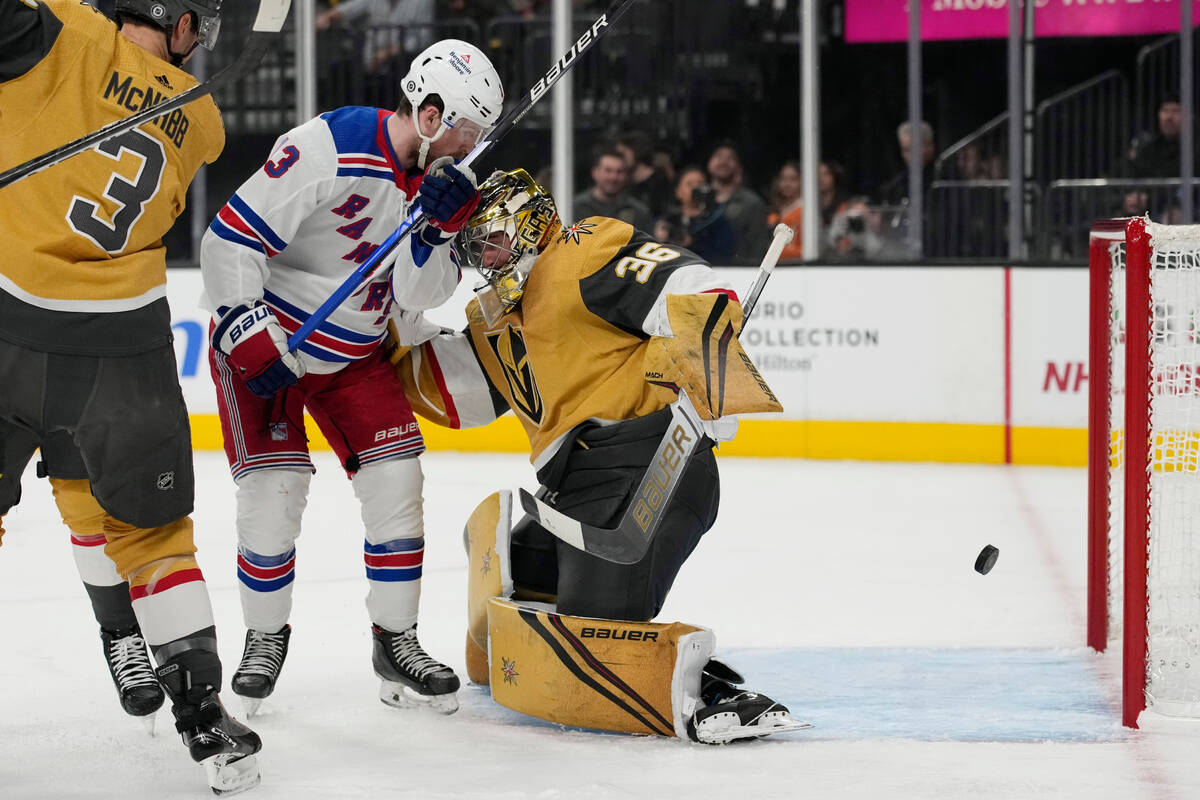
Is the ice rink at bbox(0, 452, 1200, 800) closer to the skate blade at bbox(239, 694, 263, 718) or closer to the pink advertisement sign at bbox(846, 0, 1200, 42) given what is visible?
the skate blade at bbox(239, 694, 263, 718)

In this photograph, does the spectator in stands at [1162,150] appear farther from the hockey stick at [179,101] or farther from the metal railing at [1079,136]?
the hockey stick at [179,101]

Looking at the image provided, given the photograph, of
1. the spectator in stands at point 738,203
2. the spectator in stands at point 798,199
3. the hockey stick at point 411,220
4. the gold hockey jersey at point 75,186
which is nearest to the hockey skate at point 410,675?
the hockey stick at point 411,220

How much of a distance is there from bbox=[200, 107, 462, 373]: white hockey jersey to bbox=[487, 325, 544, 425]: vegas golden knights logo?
133 mm

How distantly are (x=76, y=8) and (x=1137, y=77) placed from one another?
5555mm

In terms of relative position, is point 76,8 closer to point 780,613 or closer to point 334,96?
point 780,613

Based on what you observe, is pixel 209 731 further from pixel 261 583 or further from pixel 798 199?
pixel 798 199

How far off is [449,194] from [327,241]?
34 centimetres

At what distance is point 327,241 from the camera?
2.88m

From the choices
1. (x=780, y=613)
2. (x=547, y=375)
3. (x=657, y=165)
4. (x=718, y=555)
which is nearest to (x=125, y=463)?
(x=547, y=375)

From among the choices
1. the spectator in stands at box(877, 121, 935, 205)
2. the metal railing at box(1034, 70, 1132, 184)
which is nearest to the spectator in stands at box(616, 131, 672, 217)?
the spectator in stands at box(877, 121, 935, 205)

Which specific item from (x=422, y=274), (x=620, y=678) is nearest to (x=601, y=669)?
(x=620, y=678)

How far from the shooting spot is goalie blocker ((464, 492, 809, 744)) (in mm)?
2580

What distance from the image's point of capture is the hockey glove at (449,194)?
2627mm

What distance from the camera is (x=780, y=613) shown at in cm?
365
